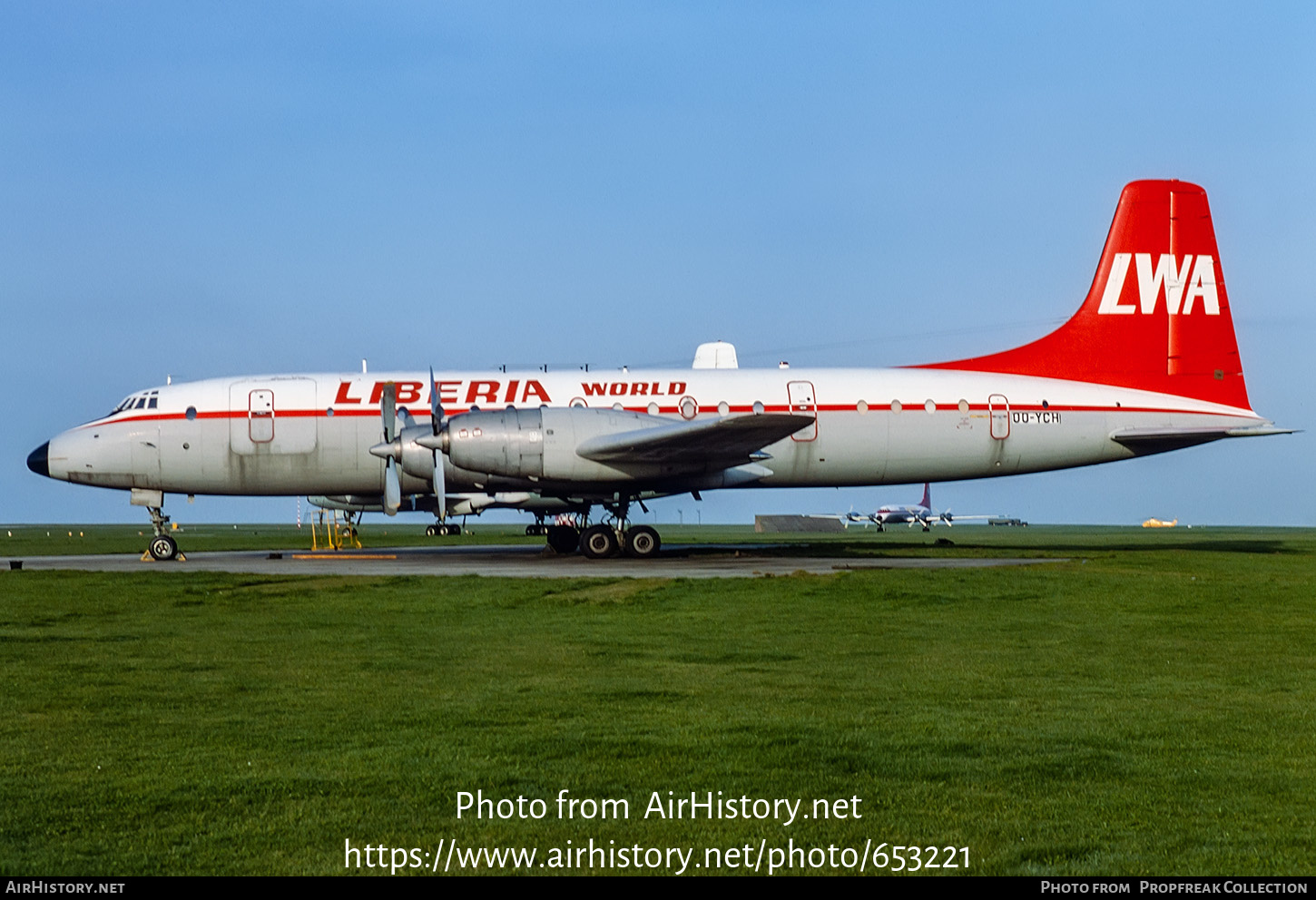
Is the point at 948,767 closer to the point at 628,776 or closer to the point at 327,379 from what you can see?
the point at 628,776

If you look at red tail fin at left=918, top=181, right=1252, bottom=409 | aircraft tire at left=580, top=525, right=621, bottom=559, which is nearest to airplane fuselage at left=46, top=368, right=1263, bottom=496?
red tail fin at left=918, top=181, right=1252, bottom=409

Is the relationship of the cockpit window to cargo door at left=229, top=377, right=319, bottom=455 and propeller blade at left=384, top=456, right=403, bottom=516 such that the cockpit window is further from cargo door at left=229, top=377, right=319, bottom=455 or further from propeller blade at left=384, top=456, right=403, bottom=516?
propeller blade at left=384, top=456, right=403, bottom=516

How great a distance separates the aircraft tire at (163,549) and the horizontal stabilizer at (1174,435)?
75.5 ft

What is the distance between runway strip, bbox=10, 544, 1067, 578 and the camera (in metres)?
23.5

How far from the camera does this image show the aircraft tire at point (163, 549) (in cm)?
2950

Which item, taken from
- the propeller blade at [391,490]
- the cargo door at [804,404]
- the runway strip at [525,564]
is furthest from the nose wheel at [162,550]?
the cargo door at [804,404]

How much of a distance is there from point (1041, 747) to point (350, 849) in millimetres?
4523

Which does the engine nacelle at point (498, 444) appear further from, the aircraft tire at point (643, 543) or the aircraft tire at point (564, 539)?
the aircraft tire at point (564, 539)

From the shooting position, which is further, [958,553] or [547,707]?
[958,553]

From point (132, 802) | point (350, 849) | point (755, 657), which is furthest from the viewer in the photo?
point (755, 657)

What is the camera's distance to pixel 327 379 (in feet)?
98.7

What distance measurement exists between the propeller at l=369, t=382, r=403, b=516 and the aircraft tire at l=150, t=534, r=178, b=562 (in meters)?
5.97
